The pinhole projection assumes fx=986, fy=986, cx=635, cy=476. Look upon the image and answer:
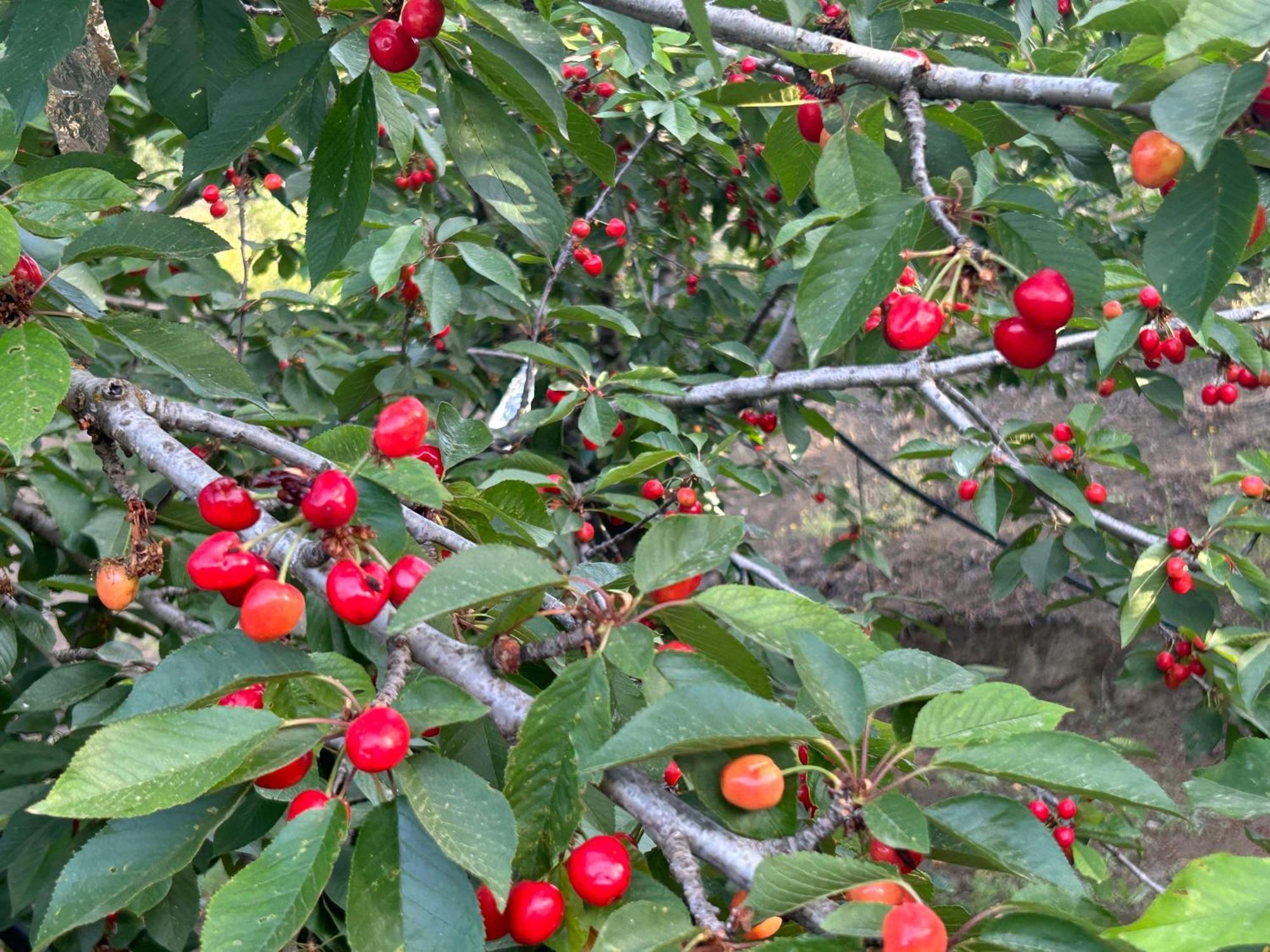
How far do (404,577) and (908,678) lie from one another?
0.53m

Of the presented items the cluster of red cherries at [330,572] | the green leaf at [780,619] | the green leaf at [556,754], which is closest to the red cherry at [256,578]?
the cluster of red cherries at [330,572]

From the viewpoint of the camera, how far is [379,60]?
126 cm

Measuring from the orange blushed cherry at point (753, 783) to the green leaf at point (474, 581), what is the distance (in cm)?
23

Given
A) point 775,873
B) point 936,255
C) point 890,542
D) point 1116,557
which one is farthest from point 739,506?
point 775,873

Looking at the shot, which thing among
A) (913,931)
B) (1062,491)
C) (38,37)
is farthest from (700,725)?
(1062,491)

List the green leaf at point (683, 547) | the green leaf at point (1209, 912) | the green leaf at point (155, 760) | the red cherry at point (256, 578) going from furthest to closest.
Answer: the red cherry at point (256, 578) → the green leaf at point (683, 547) → the green leaf at point (155, 760) → the green leaf at point (1209, 912)

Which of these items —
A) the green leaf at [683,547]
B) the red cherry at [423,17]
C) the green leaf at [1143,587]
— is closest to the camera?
the green leaf at [683,547]

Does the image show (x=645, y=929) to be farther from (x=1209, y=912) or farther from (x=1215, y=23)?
(x=1215, y=23)

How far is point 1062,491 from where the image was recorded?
2.45 metres

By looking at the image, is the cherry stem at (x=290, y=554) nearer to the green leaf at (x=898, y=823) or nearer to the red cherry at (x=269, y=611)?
the red cherry at (x=269, y=611)

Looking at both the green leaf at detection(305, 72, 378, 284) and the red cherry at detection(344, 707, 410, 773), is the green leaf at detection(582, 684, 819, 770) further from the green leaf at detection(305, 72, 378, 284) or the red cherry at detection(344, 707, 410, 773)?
the green leaf at detection(305, 72, 378, 284)

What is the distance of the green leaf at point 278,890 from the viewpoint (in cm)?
75

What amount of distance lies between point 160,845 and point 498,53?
3.05 ft

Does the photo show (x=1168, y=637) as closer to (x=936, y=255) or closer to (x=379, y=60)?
(x=936, y=255)
